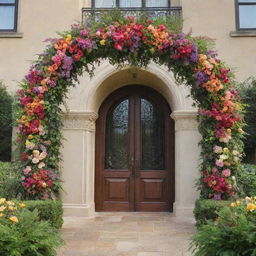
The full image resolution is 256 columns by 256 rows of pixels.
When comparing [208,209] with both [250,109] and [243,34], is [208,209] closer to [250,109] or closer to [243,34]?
[250,109]

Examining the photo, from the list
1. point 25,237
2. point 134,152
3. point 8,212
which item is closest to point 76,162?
point 134,152

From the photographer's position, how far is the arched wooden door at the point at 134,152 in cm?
897

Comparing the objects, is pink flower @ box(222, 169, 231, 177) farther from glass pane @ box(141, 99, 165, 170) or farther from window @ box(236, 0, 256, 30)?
window @ box(236, 0, 256, 30)

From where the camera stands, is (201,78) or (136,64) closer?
(201,78)

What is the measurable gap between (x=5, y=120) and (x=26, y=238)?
220 inches

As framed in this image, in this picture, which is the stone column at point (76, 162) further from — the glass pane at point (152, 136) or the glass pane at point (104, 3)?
the glass pane at point (104, 3)

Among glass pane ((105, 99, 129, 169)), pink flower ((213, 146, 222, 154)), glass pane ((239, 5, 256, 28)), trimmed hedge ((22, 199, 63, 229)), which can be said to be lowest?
trimmed hedge ((22, 199, 63, 229))

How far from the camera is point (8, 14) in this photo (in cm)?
916

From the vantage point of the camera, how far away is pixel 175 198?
333 inches

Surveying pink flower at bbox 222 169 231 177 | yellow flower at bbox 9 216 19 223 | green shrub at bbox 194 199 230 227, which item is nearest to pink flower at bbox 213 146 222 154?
pink flower at bbox 222 169 231 177

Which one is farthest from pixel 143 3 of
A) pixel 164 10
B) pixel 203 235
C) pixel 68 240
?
pixel 203 235

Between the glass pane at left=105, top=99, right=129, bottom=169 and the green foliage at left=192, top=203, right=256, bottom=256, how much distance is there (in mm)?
5868

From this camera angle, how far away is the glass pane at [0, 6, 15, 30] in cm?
909

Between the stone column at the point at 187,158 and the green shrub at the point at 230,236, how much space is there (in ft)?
15.3
